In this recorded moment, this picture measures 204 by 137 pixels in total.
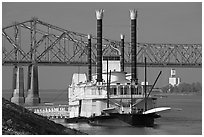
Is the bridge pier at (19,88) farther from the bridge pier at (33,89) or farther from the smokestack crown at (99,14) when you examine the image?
the smokestack crown at (99,14)

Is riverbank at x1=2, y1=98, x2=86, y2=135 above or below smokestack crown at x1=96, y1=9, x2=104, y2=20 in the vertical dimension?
below

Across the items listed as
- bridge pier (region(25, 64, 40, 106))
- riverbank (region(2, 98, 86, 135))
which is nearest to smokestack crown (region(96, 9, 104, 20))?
riverbank (region(2, 98, 86, 135))

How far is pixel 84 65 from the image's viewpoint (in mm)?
85938

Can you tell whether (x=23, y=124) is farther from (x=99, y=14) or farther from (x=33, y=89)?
(x=33, y=89)

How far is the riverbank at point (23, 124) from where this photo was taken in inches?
685

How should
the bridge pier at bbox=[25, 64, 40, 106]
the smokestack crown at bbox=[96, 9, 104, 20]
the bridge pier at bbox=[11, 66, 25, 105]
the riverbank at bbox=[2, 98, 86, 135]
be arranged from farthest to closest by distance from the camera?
the bridge pier at bbox=[11, 66, 25, 105]
the bridge pier at bbox=[25, 64, 40, 106]
the smokestack crown at bbox=[96, 9, 104, 20]
the riverbank at bbox=[2, 98, 86, 135]

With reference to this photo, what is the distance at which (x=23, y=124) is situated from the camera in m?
18.3

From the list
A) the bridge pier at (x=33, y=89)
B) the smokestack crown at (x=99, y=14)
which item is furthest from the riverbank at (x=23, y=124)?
the bridge pier at (x=33, y=89)

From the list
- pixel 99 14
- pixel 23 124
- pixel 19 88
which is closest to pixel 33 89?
pixel 19 88

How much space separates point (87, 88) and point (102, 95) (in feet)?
5.21

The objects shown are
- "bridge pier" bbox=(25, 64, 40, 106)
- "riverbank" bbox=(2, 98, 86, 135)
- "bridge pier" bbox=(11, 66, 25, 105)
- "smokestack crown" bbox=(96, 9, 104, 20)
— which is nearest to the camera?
"riverbank" bbox=(2, 98, 86, 135)

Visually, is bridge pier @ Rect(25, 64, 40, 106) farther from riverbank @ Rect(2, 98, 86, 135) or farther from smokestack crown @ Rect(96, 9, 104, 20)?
riverbank @ Rect(2, 98, 86, 135)

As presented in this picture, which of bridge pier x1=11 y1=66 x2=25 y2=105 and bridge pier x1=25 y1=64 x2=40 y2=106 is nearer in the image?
bridge pier x1=25 y1=64 x2=40 y2=106

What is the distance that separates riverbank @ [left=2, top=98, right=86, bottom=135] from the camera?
17391mm
